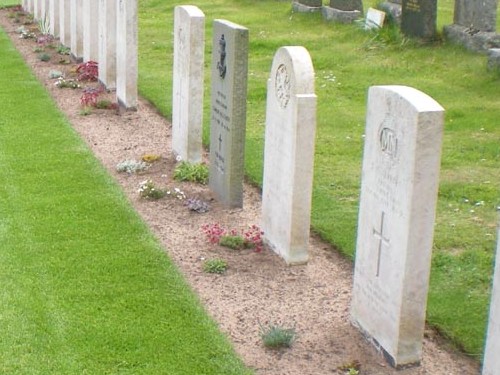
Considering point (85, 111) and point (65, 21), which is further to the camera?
point (65, 21)

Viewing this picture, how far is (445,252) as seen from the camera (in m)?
7.85

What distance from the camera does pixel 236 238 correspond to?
811 cm

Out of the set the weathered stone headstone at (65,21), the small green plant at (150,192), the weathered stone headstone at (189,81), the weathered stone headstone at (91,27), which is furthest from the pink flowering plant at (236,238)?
the weathered stone headstone at (65,21)

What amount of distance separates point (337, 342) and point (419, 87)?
769 cm

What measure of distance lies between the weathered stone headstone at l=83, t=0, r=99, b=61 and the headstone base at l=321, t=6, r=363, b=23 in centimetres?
503

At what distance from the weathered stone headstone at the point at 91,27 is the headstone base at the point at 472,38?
542 centimetres

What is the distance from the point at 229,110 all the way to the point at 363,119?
146 inches

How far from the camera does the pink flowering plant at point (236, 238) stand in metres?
8.09

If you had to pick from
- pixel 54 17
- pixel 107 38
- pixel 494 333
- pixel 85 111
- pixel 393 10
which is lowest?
pixel 85 111

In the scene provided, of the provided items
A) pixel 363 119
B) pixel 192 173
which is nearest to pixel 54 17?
pixel 363 119

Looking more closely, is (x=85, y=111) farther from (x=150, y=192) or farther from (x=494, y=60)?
(x=494, y=60)

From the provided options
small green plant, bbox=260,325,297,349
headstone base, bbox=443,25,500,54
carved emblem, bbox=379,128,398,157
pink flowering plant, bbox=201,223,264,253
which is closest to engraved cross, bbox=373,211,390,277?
Result: carved emblem, bbox=379,128,398,157

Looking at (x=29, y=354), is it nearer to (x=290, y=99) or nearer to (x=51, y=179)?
(x=290, y=99)

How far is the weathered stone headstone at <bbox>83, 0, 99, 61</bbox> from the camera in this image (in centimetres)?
1530
